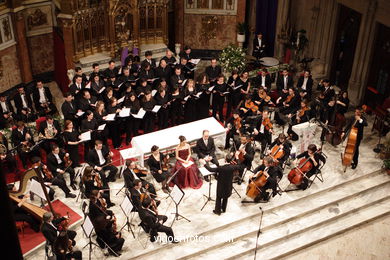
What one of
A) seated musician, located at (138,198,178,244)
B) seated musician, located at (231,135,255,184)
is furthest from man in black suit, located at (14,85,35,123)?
seated musician, located at (231,135,255,184)

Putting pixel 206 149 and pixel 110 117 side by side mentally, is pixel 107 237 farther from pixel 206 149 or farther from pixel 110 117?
pixel 110 117

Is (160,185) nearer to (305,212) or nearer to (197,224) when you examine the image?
(197,224)

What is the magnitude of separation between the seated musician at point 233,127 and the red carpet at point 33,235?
431 cm

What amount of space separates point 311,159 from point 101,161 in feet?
15.9

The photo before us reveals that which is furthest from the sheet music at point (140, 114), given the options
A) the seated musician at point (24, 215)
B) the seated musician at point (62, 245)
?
the seated musician at point (62, 245)

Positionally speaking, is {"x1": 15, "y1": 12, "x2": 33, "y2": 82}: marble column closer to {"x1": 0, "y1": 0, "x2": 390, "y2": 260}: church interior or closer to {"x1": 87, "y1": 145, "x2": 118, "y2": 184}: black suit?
{"x1": 0, "y1": 0, "x2": 390, "y2": 260}: church interior

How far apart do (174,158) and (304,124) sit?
12.1 feet

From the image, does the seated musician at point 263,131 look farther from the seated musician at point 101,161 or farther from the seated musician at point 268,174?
the seated musician at point 101,161

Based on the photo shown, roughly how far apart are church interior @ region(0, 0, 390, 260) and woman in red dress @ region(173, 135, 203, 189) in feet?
0.18

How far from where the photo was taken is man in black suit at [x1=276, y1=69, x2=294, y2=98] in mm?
13623

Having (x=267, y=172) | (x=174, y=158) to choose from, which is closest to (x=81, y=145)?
(x=174, y=158)

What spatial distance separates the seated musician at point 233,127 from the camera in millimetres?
11984

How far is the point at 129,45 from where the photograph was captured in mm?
15625

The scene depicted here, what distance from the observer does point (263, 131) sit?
1208cm
